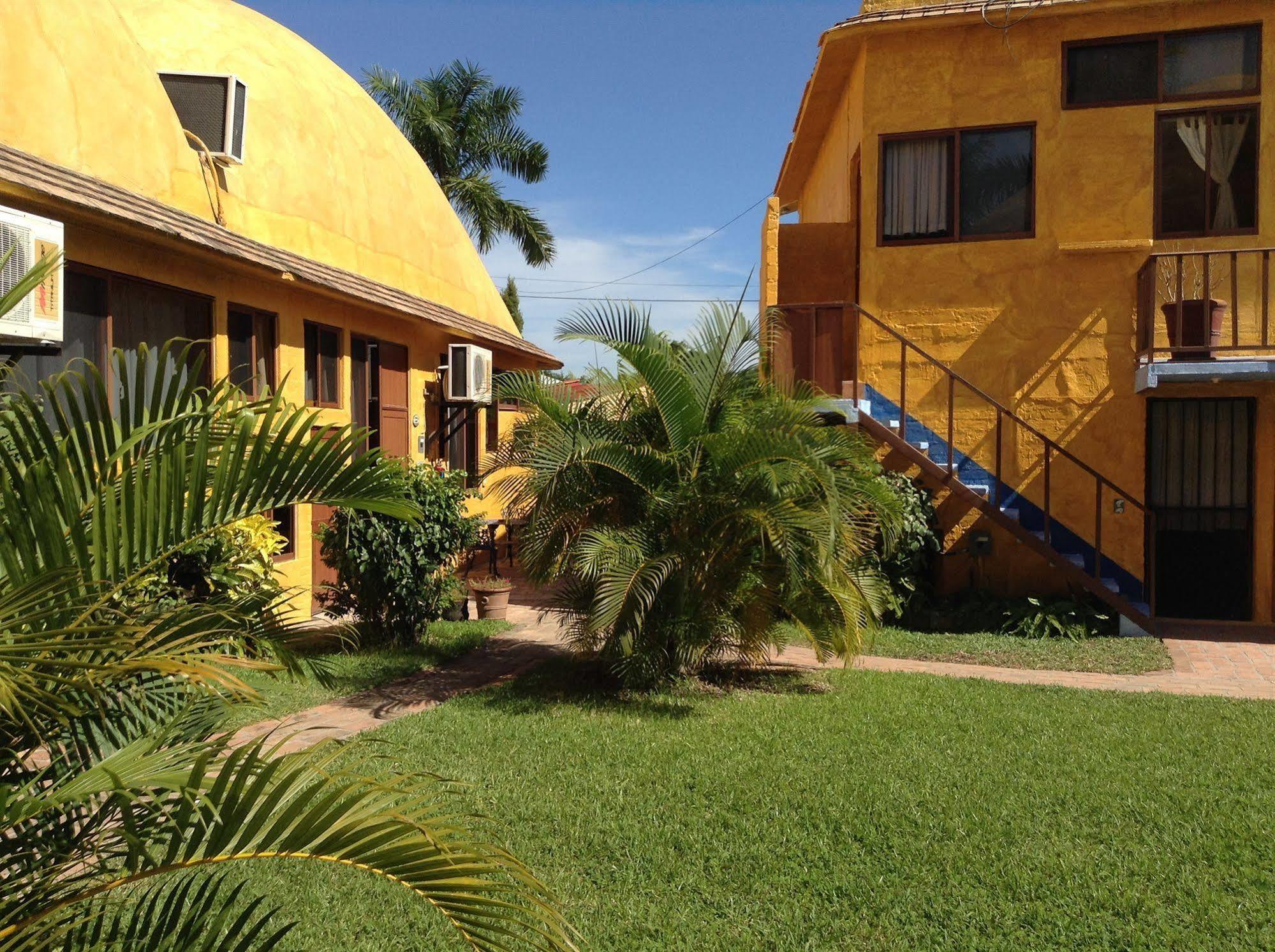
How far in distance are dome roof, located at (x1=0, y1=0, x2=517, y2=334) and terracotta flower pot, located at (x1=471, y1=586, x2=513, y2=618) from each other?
4327 mm

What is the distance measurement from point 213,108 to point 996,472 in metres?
9.27

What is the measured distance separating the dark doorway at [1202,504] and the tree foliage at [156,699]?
1064 centimetres

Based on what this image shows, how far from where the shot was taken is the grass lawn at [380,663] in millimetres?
7250

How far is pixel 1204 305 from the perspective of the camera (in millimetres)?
10156

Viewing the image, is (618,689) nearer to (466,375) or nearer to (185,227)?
(185,227)

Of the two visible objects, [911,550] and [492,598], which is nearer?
[911,550]

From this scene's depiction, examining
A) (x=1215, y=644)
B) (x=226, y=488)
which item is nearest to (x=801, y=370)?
(x=1215, y=644)

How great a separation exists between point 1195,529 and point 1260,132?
4.34 m

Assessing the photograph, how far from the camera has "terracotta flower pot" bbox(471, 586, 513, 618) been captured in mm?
11242

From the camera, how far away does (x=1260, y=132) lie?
35.4ft

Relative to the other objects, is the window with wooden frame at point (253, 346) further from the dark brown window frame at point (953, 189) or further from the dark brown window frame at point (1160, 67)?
the dark brown window frame at point (1160, 67)

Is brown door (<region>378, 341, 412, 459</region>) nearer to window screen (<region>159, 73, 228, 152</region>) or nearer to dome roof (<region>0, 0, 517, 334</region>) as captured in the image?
dome roof (<region>0, 0, 517, 334</region>)

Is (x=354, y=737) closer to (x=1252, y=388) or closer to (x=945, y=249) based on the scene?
(x=945, y=249)

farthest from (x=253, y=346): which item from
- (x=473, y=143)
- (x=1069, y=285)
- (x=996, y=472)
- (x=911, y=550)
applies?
(x=473, y=143)
